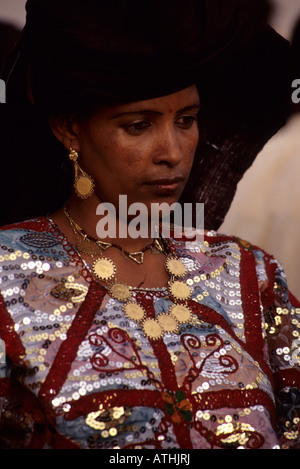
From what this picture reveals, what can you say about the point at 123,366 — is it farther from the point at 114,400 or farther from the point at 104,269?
the point at 104,269

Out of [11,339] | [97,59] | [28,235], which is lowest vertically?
[11,339]

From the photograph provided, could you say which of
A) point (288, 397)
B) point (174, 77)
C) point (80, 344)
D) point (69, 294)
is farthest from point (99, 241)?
point (288, 397)

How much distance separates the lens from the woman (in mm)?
1790

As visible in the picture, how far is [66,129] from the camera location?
6.61ft

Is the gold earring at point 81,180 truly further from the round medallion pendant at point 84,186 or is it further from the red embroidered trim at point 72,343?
the red embroidered trim at point 72,343

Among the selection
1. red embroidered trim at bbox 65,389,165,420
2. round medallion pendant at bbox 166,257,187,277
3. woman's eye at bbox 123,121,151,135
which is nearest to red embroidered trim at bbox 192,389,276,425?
red embroidered trim at bbox 65,389,165,420

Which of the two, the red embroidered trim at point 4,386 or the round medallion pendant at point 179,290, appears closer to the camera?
the red embroidered trim at point 4,386

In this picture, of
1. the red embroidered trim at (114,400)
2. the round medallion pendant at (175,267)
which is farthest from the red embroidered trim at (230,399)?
the round medallion pendant at (175,267)

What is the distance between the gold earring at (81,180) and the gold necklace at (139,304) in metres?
0.11

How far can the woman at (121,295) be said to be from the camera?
5.87 ft

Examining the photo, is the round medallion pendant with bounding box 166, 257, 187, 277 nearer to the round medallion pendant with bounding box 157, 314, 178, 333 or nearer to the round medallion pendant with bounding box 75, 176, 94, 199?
the round medallion pendant with bounding box 157, 314, 178, 333

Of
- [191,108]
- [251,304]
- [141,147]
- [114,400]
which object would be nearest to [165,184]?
[141,147]

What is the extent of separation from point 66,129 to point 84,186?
0.53 feet

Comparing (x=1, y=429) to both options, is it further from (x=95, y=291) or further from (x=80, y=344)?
(x=95, y=291)
